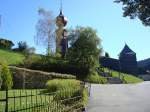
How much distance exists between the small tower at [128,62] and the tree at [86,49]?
46914mm

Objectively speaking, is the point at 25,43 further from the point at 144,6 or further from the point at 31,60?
the point at 144,6

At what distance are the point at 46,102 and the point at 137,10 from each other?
1027 centimetres

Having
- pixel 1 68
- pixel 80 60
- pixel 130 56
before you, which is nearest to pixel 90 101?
pixel 1 68

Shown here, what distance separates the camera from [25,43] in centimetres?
7325

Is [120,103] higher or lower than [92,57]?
lower

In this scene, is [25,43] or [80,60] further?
[25,43]

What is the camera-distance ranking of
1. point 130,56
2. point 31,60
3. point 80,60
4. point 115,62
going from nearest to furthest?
point 31,60, point 80,60, point 115,62, point 130,56

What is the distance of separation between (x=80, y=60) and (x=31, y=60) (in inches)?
373

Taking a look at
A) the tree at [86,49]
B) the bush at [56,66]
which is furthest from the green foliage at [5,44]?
the bush at [56,66]

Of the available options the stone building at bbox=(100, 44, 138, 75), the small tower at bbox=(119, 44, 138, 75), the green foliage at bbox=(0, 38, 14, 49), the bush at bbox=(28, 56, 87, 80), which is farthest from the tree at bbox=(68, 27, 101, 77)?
the small tower at bbox=(119, 44, 138, 75)

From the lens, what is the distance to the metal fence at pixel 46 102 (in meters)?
14.3

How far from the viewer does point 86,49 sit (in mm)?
65688

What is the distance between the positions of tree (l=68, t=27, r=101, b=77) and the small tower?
4691cm

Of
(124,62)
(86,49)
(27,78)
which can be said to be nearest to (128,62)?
(124,62)
